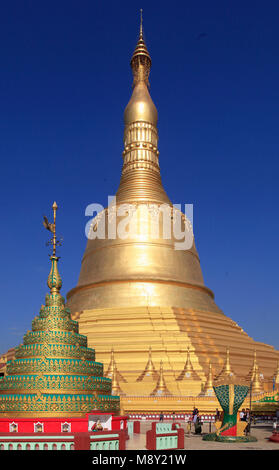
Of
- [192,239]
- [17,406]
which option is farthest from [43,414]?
[192,239]

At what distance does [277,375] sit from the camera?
24125 mm

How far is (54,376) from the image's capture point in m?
11.8

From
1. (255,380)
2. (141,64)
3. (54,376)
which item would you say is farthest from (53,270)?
(141,64)

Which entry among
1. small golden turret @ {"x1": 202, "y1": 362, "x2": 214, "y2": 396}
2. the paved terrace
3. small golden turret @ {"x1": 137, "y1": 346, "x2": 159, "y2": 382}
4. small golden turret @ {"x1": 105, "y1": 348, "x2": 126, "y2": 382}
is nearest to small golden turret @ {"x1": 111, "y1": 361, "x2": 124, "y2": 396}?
small golden turret @ {"x1": 105, "y1": 348, "x2": 126, "y2": 382}

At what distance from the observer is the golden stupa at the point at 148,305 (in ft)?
79.5

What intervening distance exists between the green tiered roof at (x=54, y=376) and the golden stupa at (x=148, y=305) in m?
Answer: 10.3

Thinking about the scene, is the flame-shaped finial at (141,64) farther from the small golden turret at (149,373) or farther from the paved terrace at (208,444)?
the paved terrace at (208,444)

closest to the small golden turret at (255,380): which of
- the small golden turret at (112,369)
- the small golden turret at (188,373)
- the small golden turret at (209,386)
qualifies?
the small golden turret at (209,386)

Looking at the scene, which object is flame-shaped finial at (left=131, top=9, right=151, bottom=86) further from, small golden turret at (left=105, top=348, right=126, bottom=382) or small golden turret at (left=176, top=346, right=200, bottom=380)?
small golden turret at (left=176, top=346, right=200, bottom=380)

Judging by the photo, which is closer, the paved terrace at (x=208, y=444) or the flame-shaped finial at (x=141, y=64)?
the paved terrace at (x=208, y=444)

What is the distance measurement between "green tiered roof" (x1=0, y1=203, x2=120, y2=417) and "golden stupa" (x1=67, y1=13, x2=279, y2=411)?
33.7 feet
